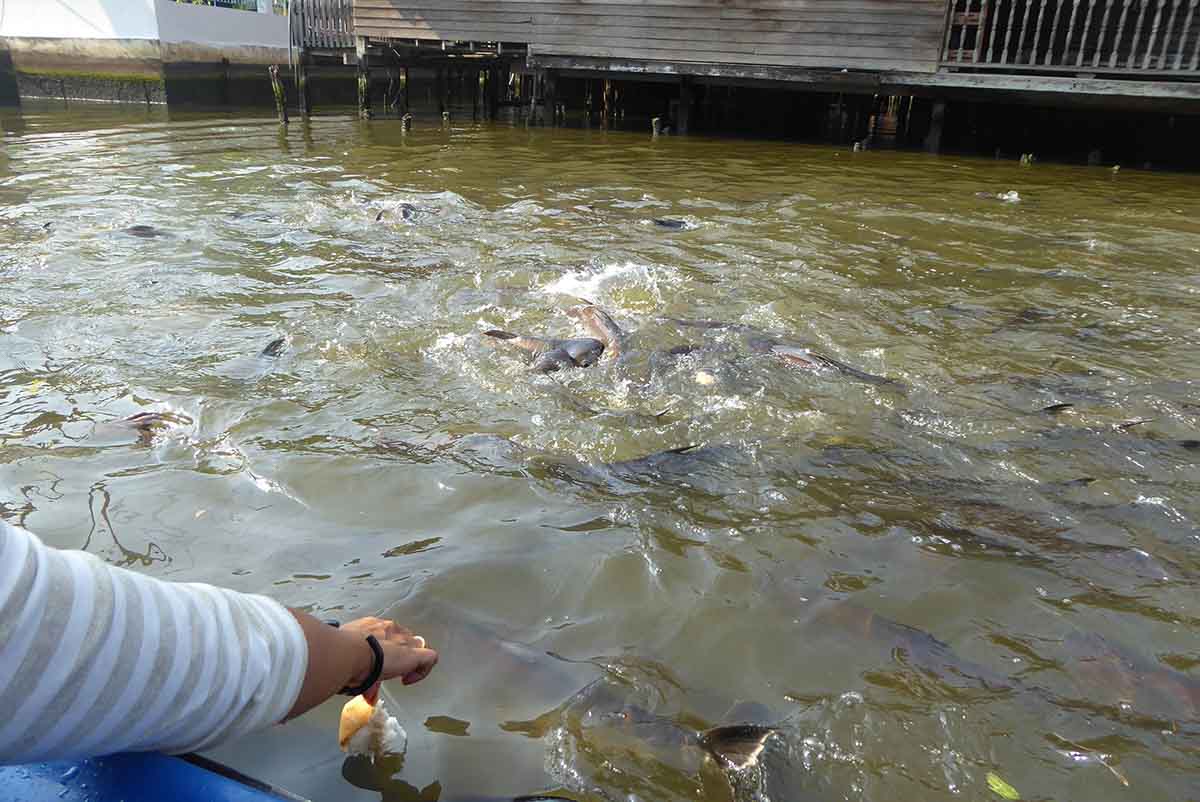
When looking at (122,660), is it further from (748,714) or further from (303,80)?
(303,80)

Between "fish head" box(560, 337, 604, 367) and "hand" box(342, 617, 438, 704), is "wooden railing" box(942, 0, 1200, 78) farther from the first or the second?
"hand" box(342, 617, 438, 704)

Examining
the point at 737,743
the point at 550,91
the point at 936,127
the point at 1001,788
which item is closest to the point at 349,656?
the point at 737,743

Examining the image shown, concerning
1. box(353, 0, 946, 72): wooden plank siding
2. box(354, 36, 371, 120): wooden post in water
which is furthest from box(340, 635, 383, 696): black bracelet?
box(354, 36, 371, 120): wooden post in water

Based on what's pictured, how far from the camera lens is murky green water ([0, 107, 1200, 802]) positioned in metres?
2.47

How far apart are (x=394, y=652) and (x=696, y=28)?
1680cm

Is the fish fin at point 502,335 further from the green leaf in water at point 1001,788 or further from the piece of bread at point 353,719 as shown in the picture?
the green leaf in water at point 1001,788

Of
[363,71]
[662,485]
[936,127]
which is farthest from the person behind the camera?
[363,71]

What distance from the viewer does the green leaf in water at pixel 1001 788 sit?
2.26m

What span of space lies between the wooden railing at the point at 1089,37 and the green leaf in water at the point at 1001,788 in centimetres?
1397

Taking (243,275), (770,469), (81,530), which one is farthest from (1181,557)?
(243,275)

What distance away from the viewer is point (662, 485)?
151 inches

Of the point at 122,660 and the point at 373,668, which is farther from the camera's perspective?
the point at 373,668

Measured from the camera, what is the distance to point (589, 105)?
2423cm

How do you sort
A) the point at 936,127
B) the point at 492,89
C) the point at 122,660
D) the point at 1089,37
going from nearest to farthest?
the point at 122,660, the point at 1089,37, the point at 936,127, the point at 492,89
